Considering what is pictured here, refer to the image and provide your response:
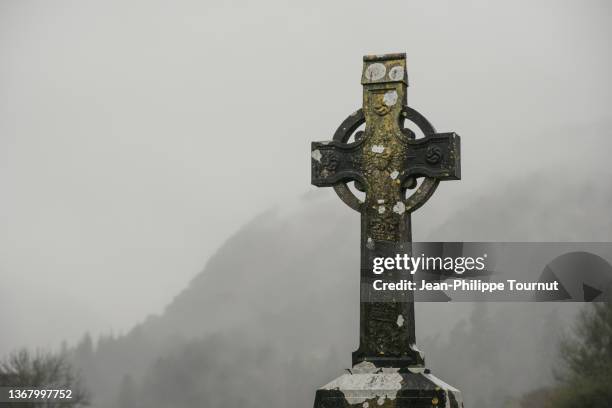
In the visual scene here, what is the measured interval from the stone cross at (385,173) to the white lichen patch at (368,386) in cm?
17

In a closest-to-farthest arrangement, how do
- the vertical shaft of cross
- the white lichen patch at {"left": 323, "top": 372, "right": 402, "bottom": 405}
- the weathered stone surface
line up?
the weathered stone surface < the white lichen patch at {"left": 323, "top": 372, "right": 402, "bottom": 405} < the vertical shaft of cross

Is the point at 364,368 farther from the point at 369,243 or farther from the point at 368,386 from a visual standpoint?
the point at 369,243

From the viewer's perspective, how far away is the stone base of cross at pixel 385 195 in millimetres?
7574

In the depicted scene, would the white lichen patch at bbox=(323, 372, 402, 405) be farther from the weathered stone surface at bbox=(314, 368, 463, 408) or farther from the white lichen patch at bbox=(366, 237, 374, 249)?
the white lichen patch at bbox=(366, 237, 374, 249)

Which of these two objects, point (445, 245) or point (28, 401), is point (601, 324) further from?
point (445, 245)

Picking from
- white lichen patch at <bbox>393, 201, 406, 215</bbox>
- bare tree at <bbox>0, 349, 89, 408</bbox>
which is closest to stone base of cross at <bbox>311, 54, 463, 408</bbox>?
white lichen patch at <bbox>393, 201, 406, 215</bbox>

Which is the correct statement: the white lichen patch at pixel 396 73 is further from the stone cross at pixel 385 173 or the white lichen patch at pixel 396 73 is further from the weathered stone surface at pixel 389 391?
the weathered stone surface at pixel 389 391

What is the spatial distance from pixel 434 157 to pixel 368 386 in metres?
2.10

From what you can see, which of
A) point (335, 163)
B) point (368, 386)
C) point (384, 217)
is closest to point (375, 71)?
point (335, 163)

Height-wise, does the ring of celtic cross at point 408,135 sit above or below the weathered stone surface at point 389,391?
above

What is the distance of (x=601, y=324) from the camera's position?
104ft

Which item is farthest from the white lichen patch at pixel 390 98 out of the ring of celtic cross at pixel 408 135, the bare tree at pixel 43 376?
the bare tree at pixel 43 376

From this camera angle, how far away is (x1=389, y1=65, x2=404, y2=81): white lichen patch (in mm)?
8304

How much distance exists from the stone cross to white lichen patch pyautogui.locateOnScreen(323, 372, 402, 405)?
0.55 ft
